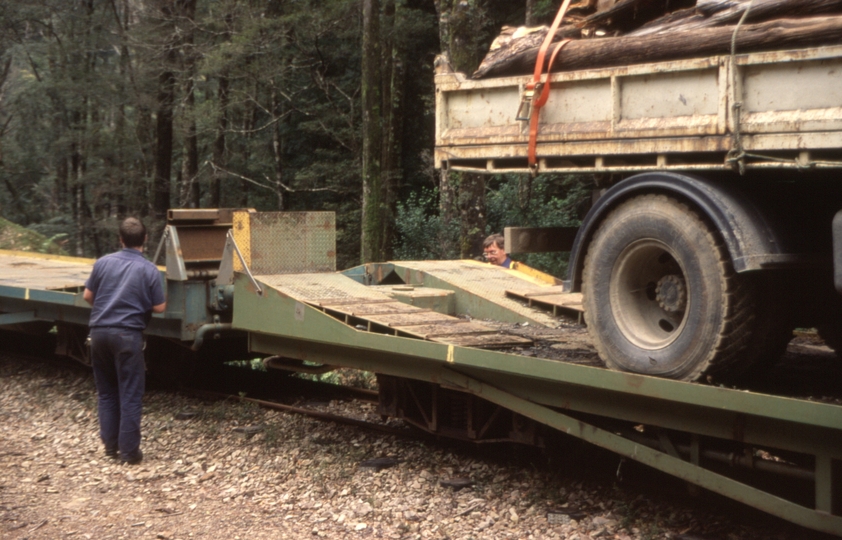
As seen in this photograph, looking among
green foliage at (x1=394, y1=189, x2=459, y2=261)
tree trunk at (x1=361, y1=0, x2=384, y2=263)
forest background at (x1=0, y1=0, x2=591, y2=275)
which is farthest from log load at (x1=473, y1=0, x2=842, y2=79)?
tree trunk at (x1=361, y1=0, x2=384, y2=263)

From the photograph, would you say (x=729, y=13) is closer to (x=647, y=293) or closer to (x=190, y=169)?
(x=647, y=293)

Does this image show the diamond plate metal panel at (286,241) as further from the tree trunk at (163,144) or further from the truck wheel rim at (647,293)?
the tree trunk at (163,144)

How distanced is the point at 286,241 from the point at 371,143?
9896 millimetres

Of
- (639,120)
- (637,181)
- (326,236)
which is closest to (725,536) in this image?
(637,181)

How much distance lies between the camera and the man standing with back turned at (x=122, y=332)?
7.15m

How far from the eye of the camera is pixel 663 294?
5066 mm

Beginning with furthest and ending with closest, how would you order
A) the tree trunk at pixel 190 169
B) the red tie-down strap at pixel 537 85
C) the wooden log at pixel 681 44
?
the tree trunk at pixel 190 169, the red tie-down strap at pixel 537 85, the wooden log at pixel 681 44

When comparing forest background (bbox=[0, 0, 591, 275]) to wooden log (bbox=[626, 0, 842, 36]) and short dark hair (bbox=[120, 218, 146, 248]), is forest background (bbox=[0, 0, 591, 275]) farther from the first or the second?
wooden log (bbox=[626, 0, 842, 36])

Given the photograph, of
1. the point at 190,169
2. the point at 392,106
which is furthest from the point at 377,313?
the point at 190,169

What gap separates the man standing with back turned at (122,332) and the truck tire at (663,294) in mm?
3681

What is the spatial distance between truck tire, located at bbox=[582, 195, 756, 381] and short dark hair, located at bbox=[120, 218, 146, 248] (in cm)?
379

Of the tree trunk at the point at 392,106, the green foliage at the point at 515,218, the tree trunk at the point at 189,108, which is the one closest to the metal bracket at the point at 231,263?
the green foliage at the point at 515,218

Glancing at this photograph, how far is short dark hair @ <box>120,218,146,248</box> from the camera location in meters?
7.34

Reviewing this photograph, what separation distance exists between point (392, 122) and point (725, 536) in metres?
18.2
